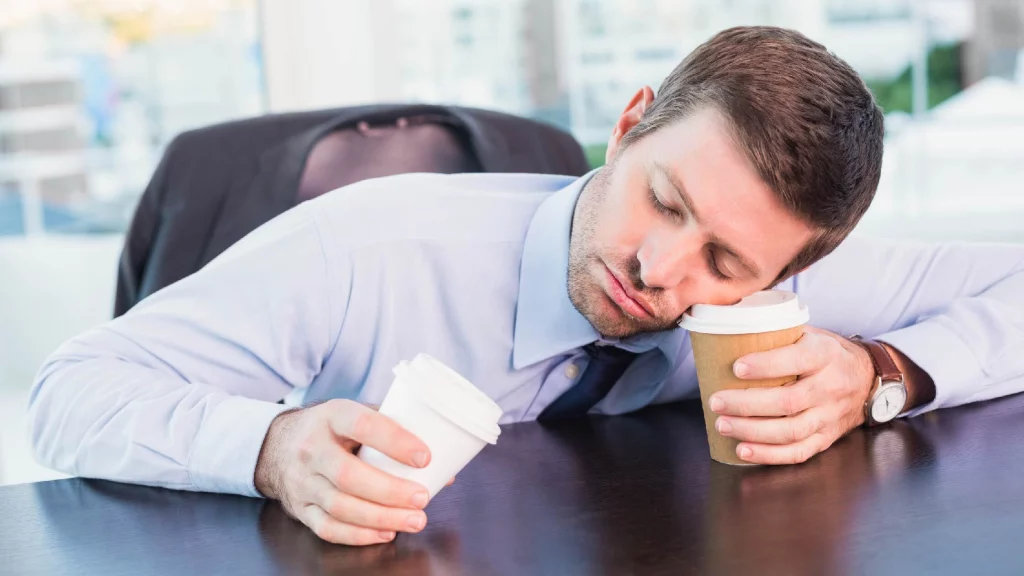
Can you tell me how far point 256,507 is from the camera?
3.14 feet

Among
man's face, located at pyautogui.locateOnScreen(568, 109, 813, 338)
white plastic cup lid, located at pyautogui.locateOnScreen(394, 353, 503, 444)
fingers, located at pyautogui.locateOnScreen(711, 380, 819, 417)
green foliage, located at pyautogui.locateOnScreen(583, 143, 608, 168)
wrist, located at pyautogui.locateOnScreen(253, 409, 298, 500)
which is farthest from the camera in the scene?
green foliage, located at pyautogui.locateOnScreen(583, 143, 608, 168)

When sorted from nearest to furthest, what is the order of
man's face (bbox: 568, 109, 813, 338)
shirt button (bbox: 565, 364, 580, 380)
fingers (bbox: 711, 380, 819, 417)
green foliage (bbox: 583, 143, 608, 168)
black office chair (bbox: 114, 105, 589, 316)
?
fingers (bbox: 711, 380, 819, 417), man's face (bbox: 568, 109, 813, 338), shirt button (bbox: 565, 364, 580, 380), black office chair (bbox: 114, 105, 589, 316), green foliage (bbox: 583, 143, 608, 168)

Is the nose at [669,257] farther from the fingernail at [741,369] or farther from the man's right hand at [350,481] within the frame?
the man's right hand at [350,481]

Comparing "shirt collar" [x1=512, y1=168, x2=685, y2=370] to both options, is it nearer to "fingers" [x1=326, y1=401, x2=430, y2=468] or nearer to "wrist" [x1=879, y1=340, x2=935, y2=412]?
"wrist" [x1=879, y1=340, x2=935, y2=412]

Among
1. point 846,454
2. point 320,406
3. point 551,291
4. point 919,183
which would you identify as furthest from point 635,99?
point 919,183

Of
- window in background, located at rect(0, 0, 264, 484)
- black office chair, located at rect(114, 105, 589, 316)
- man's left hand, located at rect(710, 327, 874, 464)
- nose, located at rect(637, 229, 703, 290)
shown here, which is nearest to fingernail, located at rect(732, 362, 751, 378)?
man's left hand, located at rect(710, 327, 874, 464)

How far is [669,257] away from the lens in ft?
3.79

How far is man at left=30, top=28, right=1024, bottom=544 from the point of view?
3.45 ft

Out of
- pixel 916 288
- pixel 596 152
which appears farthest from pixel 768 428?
pixel 596 152

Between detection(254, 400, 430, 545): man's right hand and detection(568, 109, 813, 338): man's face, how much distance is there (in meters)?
0.44

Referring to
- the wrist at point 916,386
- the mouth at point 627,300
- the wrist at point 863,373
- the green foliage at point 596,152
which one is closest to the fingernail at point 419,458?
the mouth at point 627,300

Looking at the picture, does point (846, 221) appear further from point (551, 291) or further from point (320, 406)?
point (320, 406)

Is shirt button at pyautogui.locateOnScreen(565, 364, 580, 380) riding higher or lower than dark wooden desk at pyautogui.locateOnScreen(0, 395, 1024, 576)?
lower

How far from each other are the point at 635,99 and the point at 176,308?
2.25ft
